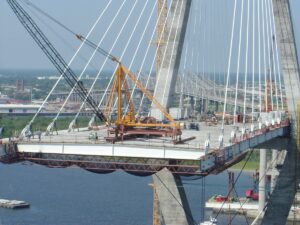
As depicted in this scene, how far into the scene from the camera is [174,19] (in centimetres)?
2470

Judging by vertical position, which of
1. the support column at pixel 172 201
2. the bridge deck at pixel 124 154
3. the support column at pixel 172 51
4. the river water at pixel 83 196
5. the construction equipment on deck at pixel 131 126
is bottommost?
the river water at pixel 83 196

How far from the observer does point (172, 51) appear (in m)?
24.8

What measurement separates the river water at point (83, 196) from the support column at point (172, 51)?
8273mm

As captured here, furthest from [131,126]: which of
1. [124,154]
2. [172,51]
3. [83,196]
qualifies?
[83,196]

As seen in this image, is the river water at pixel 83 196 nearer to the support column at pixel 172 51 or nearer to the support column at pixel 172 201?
the support column at pixel 172 51

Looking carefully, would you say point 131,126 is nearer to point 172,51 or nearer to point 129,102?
point 129,102

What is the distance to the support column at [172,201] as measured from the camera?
2288 centimetres

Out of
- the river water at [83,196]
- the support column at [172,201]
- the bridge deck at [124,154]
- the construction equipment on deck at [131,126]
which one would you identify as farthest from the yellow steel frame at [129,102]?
the river water at [83,196]

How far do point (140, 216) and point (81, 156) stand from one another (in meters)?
19.2

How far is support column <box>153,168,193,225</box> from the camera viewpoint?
22.9 metres

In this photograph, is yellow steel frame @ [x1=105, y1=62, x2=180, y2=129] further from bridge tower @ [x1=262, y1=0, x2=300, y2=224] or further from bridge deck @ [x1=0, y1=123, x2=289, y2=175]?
bridge tower @ [x1=262, y1=0, x2=300, y2=224]

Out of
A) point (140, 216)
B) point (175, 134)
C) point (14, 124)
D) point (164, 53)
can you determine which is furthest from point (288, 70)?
point (14, 124)

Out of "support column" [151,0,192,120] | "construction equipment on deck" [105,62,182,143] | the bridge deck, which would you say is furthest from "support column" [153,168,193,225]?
the bridge deck

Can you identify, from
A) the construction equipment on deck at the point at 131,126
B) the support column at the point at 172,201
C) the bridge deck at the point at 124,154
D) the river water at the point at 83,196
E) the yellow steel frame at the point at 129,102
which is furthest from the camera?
the river water at the point at 83,196
